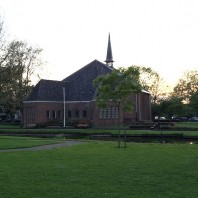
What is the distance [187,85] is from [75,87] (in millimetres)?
35895

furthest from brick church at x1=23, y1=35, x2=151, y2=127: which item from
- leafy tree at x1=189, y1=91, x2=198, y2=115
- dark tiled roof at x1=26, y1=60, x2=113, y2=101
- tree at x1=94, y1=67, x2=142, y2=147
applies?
tree at x1=94, y1=67, x2=142, y2=147

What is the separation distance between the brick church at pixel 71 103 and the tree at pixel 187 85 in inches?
1005

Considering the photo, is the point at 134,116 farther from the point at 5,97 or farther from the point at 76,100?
the point at 5,97

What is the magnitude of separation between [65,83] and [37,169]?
6635cm

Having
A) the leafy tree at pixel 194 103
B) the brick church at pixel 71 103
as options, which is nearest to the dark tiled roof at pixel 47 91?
the brick church at pixel 71 103

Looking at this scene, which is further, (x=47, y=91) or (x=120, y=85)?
(x=47, y=91)

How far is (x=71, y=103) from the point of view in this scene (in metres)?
76.1

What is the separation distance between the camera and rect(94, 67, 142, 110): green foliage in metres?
27.1

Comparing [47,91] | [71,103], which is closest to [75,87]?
[71,103]

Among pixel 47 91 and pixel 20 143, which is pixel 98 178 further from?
pixel 47 91

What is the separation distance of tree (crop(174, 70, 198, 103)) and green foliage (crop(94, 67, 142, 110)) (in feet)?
245

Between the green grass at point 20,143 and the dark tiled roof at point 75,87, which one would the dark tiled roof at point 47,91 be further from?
the green grass at point 20,143

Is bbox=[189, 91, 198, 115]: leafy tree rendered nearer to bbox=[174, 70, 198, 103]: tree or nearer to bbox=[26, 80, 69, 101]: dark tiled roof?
bbox=[174, 70, 198, 103]: tree

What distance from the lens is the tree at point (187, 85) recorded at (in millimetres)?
101188
